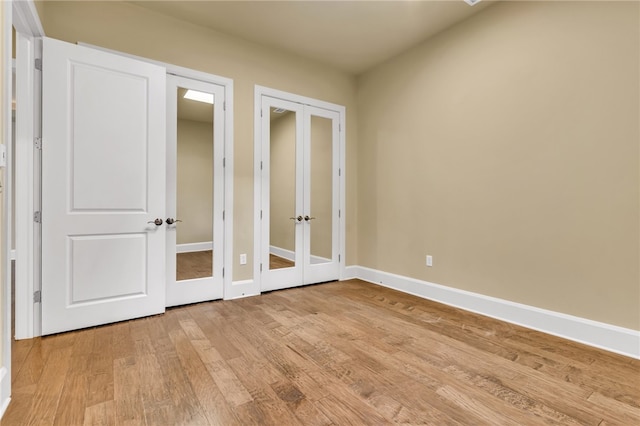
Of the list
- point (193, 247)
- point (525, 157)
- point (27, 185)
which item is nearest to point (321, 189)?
point (193, 247)

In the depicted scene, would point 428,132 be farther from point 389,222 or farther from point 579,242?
point 579,242

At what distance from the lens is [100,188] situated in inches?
106

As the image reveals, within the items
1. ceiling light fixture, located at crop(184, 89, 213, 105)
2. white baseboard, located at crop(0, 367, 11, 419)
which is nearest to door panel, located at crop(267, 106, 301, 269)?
ceiling light fixture, located at crop(184, 89, 213, 105)

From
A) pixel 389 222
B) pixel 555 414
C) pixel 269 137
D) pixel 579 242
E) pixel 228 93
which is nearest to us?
pixel 555 414

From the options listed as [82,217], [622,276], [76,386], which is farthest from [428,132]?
[76,386]

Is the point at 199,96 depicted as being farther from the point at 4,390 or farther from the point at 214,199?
the point at 4,390

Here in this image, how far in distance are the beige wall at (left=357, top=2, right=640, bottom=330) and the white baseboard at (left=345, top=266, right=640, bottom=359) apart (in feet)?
0.22

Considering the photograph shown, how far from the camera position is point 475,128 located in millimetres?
3156

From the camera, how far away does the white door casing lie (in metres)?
3.16

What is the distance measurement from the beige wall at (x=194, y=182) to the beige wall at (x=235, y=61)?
31 centimetres

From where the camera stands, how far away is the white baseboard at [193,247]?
324 centimetres

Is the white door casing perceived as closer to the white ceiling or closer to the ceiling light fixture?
the ceiling light fixture

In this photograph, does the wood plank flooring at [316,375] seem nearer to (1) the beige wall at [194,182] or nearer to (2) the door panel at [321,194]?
(1) the beige wall at [194,182]

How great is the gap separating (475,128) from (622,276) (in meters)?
1.71
